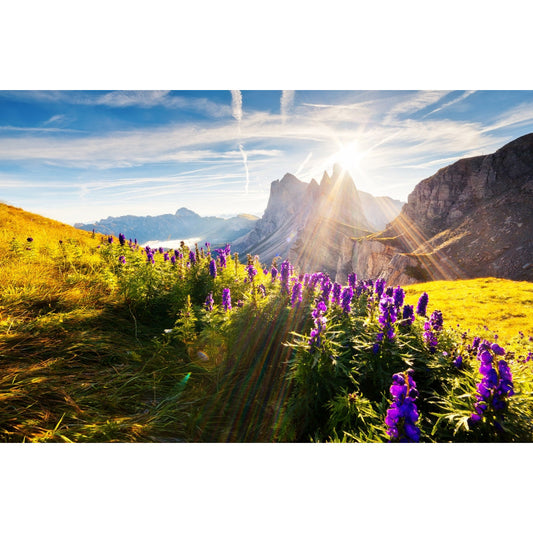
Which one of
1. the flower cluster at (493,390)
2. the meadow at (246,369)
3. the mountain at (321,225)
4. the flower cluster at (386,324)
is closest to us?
the flower cluster at (493,390)

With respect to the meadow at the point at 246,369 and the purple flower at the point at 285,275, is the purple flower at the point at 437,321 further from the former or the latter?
the purple flower at the point at 285,275

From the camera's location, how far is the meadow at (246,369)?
2361mm

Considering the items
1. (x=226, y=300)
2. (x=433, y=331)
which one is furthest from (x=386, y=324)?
(x=226, y=300)

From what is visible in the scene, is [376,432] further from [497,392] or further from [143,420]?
[143,420]

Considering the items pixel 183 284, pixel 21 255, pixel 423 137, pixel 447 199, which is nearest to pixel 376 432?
pixel 183 284

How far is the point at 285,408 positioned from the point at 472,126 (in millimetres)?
6466

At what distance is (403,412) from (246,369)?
2371 millimetres

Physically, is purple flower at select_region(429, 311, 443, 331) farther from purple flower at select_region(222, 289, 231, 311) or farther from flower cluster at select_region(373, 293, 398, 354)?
purple flower at select_region(222, 289, 231, 311)

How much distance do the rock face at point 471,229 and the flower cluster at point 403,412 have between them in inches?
1606

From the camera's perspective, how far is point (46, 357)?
10.4ft

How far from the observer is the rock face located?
3584 centimetres

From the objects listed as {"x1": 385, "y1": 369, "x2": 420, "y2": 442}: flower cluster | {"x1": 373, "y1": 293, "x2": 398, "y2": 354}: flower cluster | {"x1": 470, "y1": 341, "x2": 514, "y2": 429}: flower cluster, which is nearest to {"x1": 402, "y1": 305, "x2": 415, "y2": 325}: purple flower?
{"x1": 373, "y1": 293, "x2": 398, "y2": 354}: flower cluster

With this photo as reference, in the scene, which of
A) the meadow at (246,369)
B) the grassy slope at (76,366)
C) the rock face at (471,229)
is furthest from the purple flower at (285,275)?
the rock face at (471,229)

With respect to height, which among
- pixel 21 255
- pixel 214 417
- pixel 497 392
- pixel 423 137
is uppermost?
pixel 423 137
